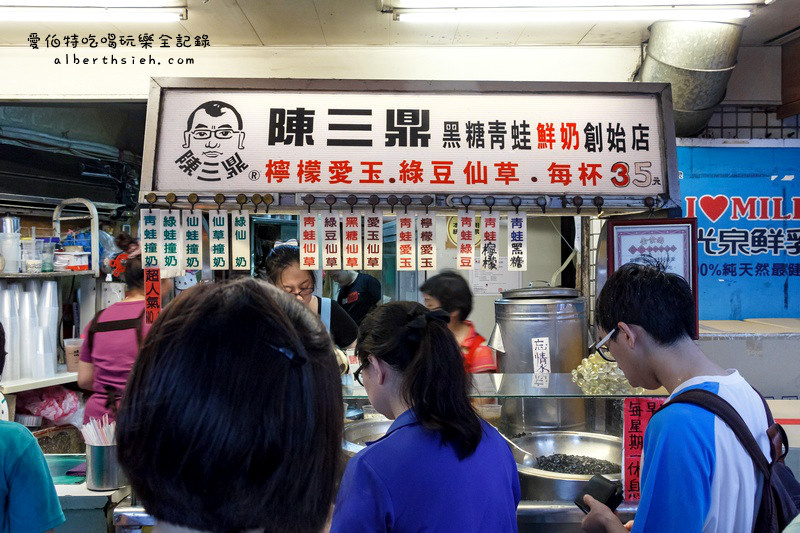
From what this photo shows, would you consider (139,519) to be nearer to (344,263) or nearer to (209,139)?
(344,263)

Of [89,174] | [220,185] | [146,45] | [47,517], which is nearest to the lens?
[47,517]

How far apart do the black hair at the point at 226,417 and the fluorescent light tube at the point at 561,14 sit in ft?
10.6

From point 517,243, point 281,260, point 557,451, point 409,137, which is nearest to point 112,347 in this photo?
point 281,260

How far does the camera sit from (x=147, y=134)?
313cm

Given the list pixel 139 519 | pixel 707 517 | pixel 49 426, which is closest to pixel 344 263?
pixel 139 519

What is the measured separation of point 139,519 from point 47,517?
47cm

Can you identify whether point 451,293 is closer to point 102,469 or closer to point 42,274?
point 102,469

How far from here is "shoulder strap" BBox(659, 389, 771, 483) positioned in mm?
1483

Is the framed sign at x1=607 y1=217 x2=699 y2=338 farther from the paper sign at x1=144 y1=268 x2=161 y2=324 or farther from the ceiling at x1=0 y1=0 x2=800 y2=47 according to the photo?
the paper sign at x1=144 y1=268 x2=161 y2=324

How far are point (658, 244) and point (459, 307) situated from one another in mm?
1266

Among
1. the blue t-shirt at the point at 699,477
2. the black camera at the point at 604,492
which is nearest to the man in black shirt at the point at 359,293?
the black camera at the point at 604,492

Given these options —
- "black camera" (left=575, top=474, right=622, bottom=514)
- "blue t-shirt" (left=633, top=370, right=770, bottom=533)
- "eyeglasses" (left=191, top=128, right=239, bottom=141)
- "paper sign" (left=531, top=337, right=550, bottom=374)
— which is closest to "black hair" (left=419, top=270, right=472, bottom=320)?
"paper sign" (left=531, top=337, right=550, bottom=374)

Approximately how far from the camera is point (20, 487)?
1.80 meters

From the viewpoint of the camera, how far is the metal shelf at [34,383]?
4.25 meters
